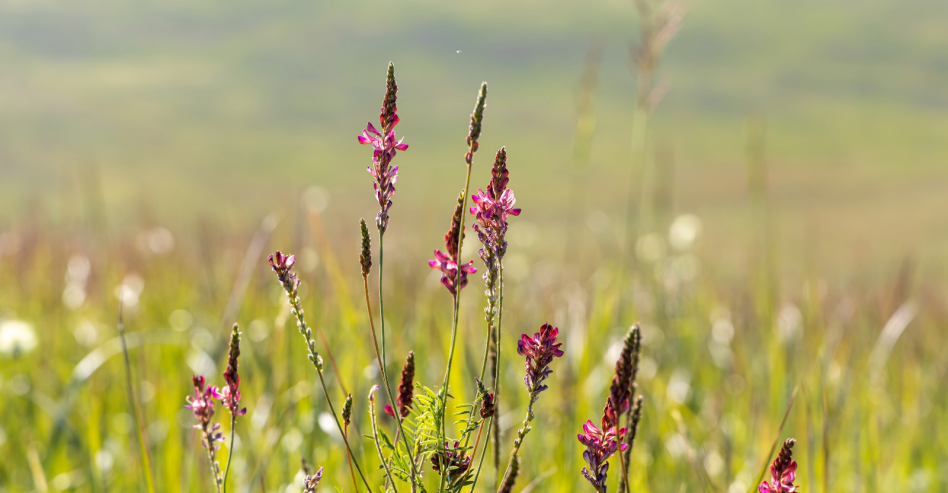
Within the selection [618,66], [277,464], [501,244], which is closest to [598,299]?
[277,464]

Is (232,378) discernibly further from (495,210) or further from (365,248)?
(495,210)

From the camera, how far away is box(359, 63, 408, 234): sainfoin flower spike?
3.43 ft

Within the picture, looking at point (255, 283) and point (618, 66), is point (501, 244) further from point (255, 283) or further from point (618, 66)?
point (618, 66)

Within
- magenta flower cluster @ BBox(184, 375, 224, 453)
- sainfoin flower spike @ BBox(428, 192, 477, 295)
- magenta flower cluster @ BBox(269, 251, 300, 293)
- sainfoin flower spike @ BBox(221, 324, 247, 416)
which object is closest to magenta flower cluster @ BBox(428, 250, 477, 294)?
sainfoin flower spike @ BBox(428, 192, 477, 295)

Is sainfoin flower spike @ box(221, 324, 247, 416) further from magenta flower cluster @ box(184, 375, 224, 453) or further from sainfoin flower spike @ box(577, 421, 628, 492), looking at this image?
sainfoin flower spike @ box(577, 421, 628, 492)

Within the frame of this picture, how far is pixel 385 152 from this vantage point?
1073mm

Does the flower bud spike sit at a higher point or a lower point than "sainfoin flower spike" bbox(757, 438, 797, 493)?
higher

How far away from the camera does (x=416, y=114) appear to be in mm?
101062

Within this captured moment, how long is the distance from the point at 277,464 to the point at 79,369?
139 centimetres

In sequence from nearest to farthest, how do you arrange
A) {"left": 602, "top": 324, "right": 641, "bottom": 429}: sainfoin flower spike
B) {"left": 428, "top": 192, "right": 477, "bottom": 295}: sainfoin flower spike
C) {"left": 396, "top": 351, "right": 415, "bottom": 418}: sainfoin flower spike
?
{"left": 602, "top": 324, "right": 641, "bottom": 429}: sainfoin flower spike, {"left": 428, "top": 192, "right": 477, "bottom": 295}: sainfoin flower spike, {"left": 396, "top": 351, "right": 415, "bottom": 418}: sainfoin flower spike

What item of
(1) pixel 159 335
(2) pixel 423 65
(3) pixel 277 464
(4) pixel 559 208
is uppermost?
(2) pixel 423 65

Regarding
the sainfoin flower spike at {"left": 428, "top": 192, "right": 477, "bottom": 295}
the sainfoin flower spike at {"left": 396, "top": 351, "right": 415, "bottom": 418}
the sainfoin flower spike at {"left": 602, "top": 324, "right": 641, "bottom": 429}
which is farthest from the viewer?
the sainfoin flower spike at {"left": 396, "top": 351, "right": 415, "bottom": 418}

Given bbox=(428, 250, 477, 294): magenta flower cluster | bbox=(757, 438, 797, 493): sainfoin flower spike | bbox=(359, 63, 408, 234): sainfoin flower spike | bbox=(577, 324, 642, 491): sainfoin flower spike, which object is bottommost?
bbox=(757, 438, 797, 493): sainfoin flower spike

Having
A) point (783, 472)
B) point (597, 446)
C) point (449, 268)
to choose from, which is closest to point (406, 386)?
point (449, 268)
